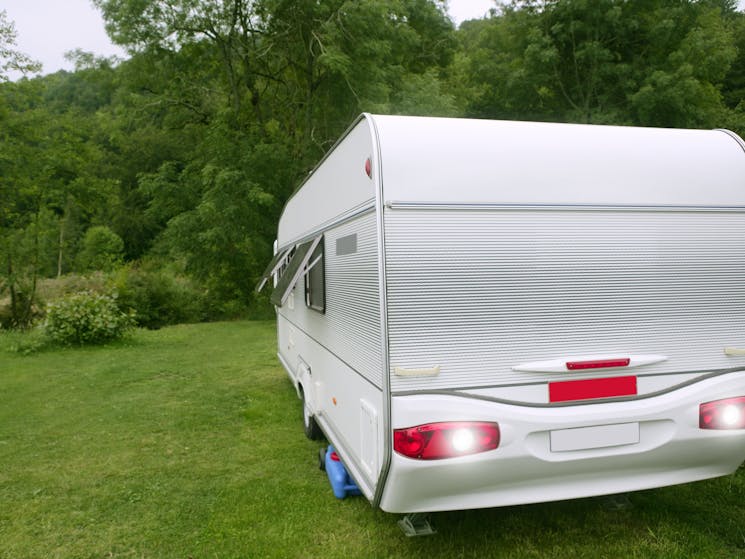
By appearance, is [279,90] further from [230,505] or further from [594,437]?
[594,437]

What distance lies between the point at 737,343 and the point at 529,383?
50.8 inches

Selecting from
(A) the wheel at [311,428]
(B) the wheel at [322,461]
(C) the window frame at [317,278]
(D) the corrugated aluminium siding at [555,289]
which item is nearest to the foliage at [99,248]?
(A) the wheel at [311,428]

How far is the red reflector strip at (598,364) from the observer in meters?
A: 2.98

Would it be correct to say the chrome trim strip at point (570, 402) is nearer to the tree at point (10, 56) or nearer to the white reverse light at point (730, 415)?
the white reverse light at point (730, 415)

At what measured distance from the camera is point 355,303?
11.2 feet

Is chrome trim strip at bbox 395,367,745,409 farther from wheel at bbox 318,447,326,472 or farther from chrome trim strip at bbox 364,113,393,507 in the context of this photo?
wheel at bbox 318,447,326,472

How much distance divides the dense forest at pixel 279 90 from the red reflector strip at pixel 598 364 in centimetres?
1429

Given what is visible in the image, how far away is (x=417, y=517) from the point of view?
326 cm

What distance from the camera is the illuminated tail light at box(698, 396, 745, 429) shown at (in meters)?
3.13

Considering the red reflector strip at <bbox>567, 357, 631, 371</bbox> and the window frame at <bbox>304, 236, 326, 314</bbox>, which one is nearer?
the red reflector strip at <bbox>567, 357, 631, 371</bbox>

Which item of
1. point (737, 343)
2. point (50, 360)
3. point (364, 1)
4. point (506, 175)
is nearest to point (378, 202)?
point (506, 175)

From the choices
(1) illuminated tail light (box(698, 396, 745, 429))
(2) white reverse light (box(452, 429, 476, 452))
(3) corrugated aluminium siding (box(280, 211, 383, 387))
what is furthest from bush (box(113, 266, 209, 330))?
(1) illuminated tail light (box(698, 396, 745, 429))

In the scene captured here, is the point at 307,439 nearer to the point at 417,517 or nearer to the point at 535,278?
the point at 417,517

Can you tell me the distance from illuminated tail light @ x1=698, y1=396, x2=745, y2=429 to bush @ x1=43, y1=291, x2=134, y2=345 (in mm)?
11796
